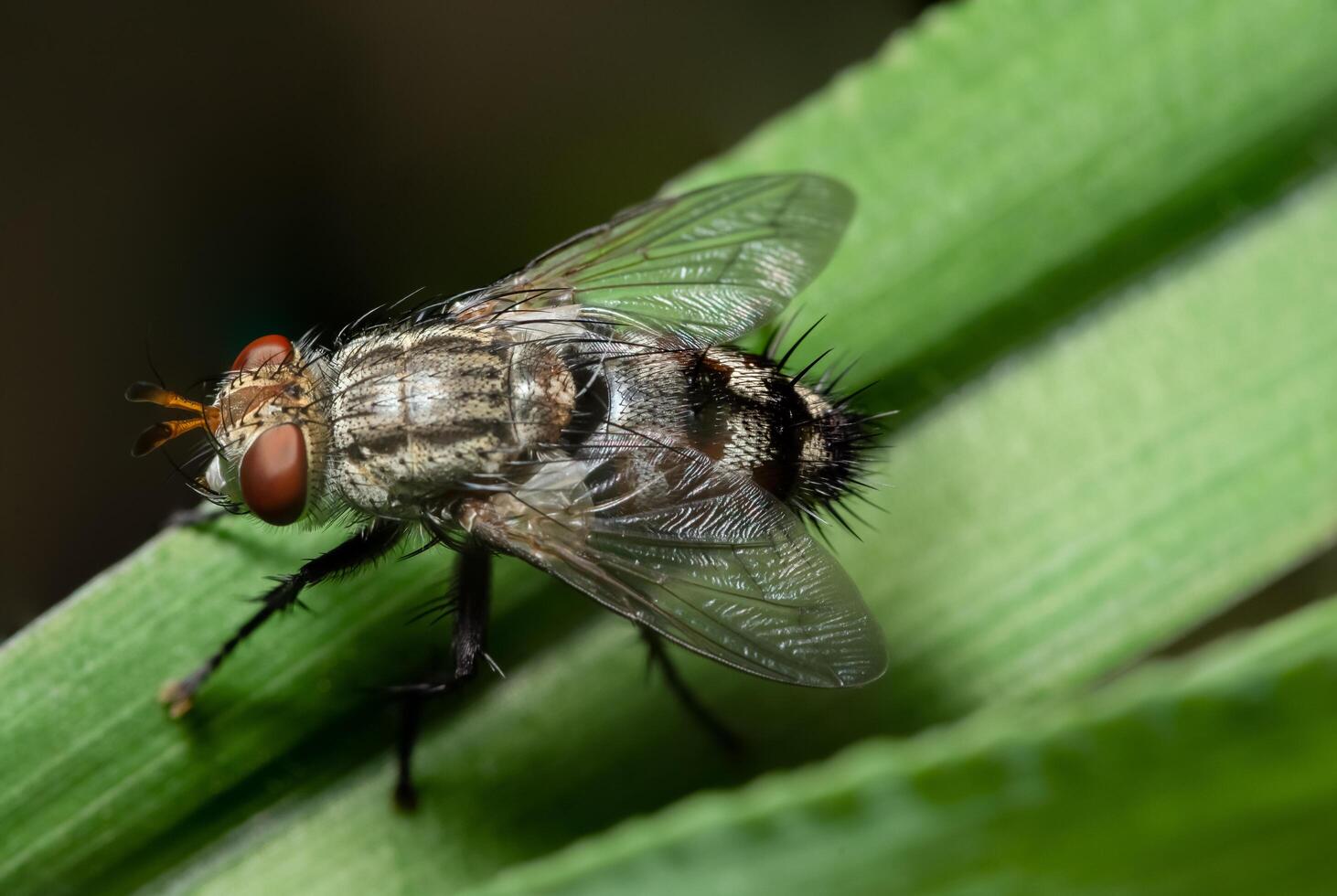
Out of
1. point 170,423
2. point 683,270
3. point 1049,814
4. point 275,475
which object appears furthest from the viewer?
point 683,270

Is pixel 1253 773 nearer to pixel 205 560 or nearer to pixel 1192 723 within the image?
pixel 1192 723

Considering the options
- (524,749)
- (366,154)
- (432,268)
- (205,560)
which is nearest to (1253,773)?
(524,749)

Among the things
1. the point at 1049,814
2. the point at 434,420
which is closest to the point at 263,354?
the point at 434,420

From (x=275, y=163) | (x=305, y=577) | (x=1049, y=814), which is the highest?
(x=275, y=163)

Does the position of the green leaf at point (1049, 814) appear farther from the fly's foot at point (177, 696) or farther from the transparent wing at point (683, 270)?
the transparent wing at point (683, 270)

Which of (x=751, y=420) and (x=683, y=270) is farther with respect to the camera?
(x=683, y=270)

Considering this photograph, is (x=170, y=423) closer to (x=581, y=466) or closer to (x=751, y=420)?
(x=581, y=466)

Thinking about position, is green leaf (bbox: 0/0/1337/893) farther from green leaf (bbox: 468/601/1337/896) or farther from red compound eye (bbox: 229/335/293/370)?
green leaf (bbox: 468/601/1337/896)
